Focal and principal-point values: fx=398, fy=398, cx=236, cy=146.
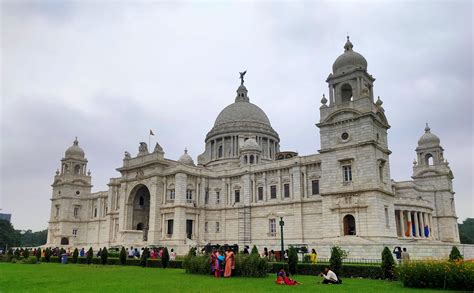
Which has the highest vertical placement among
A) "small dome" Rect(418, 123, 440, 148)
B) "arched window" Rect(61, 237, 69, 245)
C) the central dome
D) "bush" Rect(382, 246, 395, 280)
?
the central dome

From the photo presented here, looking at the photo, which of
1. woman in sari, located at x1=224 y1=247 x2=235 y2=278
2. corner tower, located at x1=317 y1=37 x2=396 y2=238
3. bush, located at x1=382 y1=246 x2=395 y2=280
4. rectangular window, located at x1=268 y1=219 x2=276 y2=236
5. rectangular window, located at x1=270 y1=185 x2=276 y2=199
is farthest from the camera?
rectangular window, located at x1=270 y1=185 x2=276 y2=199

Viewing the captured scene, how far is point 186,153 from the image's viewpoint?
69.3 meters

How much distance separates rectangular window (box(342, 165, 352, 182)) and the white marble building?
0.10 meters

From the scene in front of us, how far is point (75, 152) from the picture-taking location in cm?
7444

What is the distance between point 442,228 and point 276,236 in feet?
81.1

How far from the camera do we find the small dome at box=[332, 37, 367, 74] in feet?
139

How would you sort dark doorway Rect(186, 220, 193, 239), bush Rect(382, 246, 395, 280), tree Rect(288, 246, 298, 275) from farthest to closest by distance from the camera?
1. dark doorway Rect(186, 220, 193, 239)
2. tree Rect(288, 246, 298, 275)
3. bush Rect(382, 246, 395, 280)

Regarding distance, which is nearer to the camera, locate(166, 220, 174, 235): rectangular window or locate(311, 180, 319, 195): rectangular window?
locate(311, 180, 319, 195): rectangular window

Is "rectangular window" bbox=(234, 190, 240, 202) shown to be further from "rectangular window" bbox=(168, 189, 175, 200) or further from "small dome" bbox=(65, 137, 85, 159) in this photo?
"small dome" bbox=(65, 137, 85, 159)

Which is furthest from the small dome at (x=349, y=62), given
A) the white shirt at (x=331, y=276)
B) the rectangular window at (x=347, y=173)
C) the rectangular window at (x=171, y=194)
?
the white shirt at (x=331, y=276)

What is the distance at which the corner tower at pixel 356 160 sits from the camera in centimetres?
3669

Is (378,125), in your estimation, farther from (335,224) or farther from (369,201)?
(335,224)

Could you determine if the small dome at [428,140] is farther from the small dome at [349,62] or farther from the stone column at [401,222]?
the small dome at [349,62]

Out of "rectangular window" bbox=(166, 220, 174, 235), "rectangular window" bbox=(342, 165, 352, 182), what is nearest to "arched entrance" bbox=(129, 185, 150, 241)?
"rectangular window" bbox=(166, 220, 174, 235)
